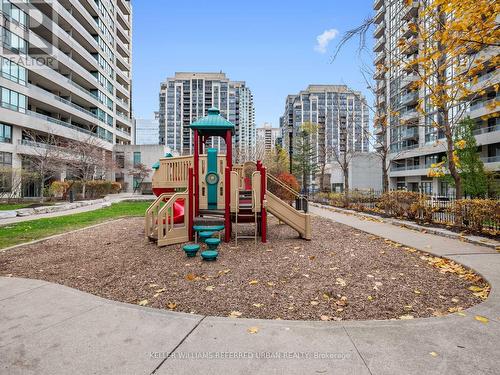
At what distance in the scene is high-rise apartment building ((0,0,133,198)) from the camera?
28.4 meters

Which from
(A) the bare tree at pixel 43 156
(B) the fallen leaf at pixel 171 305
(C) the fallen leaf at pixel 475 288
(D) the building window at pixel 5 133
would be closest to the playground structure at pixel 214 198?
(B) the fallen leaf at pixel 171 305

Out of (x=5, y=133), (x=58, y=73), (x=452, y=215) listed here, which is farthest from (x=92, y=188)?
(x=452, y=215)

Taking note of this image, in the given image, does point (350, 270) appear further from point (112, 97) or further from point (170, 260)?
point (112, 97)

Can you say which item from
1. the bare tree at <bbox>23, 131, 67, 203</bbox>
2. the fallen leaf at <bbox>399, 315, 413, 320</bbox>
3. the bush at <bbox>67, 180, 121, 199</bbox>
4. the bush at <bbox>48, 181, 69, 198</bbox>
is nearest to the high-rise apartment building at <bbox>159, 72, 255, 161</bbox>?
the bush at <bbox>67, 180, 121, 199</bbox>

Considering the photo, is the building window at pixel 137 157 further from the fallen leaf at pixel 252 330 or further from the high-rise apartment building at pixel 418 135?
the fallen leaf at pixel 252 330

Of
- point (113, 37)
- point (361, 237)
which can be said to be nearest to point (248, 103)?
point (113, 37)

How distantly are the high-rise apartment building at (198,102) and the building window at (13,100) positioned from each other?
7996 centimetres

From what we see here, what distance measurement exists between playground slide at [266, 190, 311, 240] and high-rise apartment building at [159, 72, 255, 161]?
101572 millimetres

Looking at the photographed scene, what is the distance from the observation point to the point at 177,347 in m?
2.62

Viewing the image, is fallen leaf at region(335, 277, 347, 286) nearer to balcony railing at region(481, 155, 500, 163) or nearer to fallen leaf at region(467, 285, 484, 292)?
fallen leaf at region(467, 285, 484, 292)

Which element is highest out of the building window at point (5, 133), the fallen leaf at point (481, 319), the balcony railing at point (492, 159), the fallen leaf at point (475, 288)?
the building window at point (5, 133)

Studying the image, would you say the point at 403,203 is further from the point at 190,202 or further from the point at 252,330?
the point at 252,330

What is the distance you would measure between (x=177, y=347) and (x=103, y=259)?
4475mm

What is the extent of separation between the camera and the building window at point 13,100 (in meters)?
27.4
